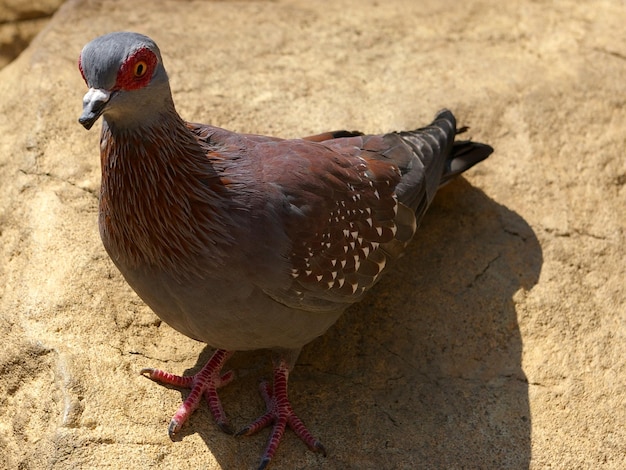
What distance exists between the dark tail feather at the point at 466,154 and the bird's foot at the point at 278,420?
1.96 m

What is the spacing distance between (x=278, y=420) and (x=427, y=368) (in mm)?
1095

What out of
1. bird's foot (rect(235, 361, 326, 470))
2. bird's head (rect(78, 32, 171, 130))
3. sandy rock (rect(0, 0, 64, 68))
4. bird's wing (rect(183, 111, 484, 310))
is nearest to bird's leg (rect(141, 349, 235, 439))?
bird's foot (rect(235, 361, 326, 470))

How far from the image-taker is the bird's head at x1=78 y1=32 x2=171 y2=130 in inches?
141

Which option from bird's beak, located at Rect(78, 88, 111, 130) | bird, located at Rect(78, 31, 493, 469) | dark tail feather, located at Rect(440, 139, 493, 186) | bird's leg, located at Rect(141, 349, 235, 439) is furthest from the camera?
dark tail feather, located at Rect(440, 139, 493, 186)

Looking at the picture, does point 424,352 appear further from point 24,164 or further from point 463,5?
point 463,5

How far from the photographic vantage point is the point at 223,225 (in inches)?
161

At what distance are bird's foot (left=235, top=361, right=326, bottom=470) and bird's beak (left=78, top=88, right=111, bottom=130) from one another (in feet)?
6.50

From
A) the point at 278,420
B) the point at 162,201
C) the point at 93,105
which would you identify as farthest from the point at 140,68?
the point at 278,420

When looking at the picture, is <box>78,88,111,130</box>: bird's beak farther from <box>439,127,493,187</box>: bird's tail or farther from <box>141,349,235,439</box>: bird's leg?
<box>439,127,493,187</box>: bird's tail

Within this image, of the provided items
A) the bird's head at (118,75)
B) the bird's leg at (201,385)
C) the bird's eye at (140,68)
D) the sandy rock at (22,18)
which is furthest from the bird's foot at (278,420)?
the sandy rock at (22,18)

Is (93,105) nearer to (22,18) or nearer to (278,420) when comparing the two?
(278,420)

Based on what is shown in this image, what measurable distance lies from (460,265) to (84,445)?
2873 millimetres

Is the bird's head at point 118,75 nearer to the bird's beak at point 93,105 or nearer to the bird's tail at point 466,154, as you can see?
the bird's beak at point 93,105

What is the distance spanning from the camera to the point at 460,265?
5.62m
